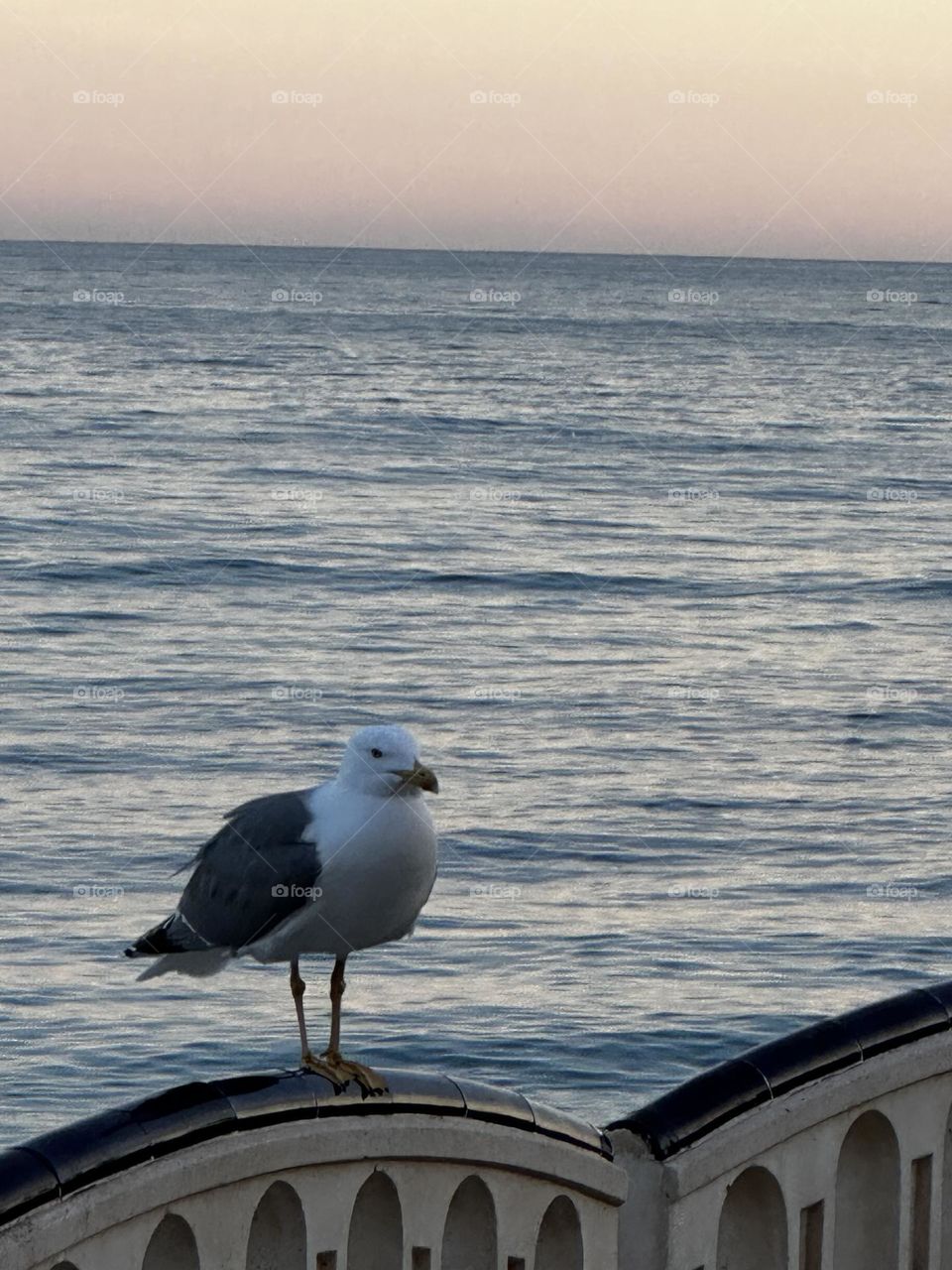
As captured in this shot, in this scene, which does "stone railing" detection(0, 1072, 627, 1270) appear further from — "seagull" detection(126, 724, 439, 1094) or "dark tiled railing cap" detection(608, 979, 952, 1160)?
"seagull" detection(126, 724, 439, 1094)

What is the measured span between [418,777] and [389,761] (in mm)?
82

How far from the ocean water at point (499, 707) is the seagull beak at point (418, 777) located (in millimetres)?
8051

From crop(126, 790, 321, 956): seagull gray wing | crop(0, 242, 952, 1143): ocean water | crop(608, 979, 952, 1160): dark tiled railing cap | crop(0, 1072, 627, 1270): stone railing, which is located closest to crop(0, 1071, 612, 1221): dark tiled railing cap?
crop(0, 1072, 627, 1270): stone railing

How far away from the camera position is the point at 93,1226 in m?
3.69

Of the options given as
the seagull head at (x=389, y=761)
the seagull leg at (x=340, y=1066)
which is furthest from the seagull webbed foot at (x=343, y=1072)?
the seagull head at (x=389, y=761)

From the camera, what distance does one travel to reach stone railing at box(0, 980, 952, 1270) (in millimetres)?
Answer: 3770

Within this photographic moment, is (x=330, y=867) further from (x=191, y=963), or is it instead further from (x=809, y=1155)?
(x=809, y=1155)

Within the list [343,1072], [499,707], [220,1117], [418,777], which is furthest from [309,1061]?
[499,707]

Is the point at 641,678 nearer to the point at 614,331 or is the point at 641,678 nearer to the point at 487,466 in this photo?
the point at 487,466

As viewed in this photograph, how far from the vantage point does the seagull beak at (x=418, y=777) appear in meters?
5.41

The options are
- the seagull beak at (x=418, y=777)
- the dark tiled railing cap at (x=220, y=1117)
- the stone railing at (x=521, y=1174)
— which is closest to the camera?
the dark tiled railing cap at (x=220, y=1117)

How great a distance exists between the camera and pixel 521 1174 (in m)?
4.27

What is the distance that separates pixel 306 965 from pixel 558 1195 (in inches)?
457

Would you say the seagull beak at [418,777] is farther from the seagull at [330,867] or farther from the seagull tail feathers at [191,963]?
the seagull tail feathers at [191,963]
